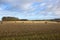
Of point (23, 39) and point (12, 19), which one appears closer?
point (23, 39)

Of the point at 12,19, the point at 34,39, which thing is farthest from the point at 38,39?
the point at 12,19

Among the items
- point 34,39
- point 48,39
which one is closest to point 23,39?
point 34,39

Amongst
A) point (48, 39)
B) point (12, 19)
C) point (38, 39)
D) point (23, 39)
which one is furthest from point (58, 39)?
point (12, 19)

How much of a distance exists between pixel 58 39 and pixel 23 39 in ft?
11.9

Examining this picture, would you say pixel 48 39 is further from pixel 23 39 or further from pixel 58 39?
pixel 23 39

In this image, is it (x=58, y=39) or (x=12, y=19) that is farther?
(x=12, y=19)

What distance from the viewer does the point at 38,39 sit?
16812mm

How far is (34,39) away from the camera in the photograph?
55.8 feet

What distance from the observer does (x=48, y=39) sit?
1716 centimetres

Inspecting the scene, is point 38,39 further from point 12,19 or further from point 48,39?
point 12,19

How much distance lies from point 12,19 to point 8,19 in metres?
2.30

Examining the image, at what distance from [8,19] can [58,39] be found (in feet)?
261

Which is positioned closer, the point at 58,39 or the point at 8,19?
the point at 58,39

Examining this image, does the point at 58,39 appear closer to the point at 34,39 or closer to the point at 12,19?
the point at 34,39
